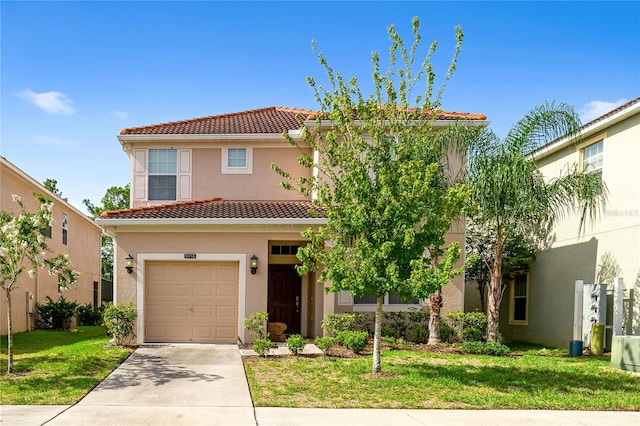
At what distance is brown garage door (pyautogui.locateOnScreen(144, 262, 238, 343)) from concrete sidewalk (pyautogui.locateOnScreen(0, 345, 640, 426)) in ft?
14.4

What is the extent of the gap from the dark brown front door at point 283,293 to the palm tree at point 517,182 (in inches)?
219

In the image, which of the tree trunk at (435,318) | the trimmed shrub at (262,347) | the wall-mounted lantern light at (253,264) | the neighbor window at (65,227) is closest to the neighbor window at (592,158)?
the tree trunk at (435,318)

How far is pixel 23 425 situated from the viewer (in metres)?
7.75

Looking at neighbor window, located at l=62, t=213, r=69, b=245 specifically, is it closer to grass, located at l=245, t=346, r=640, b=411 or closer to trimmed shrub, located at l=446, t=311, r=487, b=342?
Answer: grass, located at l=245, t=346, r=640, b=411

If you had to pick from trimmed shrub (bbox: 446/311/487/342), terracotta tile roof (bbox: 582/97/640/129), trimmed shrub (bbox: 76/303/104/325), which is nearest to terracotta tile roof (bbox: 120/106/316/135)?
trimmed shrub (bbox: 446/311/487/342)

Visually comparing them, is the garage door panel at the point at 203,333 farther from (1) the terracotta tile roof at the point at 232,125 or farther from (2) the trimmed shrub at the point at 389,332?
(1) the terracotta tile roof at the point at 232,125

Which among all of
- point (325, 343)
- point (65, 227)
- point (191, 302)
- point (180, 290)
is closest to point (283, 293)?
point (191, 302)

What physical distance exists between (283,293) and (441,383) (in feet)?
25.0

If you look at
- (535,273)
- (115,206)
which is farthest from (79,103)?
(115,206)

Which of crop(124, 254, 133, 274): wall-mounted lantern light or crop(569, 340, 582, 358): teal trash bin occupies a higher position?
crop(124, 254, 133, 274): wall-mounted lantern light

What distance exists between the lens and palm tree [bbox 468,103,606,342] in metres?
14.5

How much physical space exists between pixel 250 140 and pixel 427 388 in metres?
10.0

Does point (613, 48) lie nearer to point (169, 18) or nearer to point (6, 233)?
point (169, 18)

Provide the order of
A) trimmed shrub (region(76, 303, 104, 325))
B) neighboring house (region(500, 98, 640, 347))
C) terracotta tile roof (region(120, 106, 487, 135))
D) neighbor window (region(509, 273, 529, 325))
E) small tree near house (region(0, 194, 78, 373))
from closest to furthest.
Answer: small tree near house (region(0, 194, 78, 373)), neighboring house (region(500, 98, 640, 347)), terracotta tile roof (region(120, 106, 487, 135)), neighbor window (region(509, 273, 529, 325)), trimmed shrub (region(76, 303, 104, 325))
